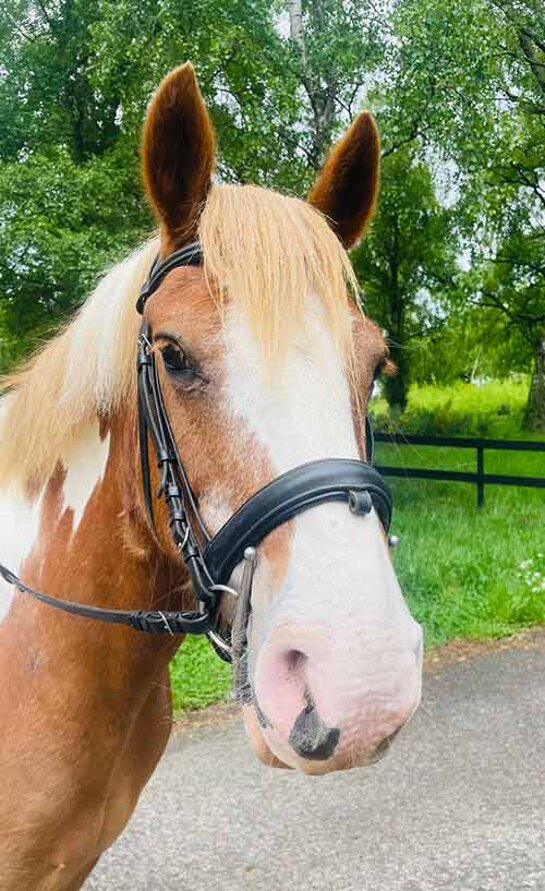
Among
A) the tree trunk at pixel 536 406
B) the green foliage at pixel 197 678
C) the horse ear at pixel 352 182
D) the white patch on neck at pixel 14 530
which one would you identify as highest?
the horse ear at pixel 352 182

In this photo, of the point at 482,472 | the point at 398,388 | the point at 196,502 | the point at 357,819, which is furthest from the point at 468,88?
the point at 196,502

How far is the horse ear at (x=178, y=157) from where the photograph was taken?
1.75 metres

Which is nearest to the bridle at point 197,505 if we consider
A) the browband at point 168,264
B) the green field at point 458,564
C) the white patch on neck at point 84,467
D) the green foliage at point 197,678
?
the browband at point 168,264

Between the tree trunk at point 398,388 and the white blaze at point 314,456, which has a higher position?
the white blaze at point 314,456

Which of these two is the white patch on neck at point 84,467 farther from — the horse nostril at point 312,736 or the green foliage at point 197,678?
the green foliage at point 197,678

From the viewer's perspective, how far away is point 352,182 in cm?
205

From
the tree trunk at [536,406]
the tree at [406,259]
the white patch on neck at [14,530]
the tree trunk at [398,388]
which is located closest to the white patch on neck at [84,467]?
the white patch on neck at [14,530]

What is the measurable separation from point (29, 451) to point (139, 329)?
0.54m

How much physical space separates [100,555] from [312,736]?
2.76 ft

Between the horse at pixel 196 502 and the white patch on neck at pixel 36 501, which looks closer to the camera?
the horse at pixel 196 502

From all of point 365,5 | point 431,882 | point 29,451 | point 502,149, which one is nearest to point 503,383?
point 502,149

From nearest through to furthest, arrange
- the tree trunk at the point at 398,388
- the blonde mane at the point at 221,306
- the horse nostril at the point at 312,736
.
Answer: the horse nostril at the point at 312,736
the blonde mane at the point at 221,306
the tree trunk at the point at 398,388

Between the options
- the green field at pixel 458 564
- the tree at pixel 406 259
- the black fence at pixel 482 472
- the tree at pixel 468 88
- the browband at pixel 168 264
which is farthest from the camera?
the tree at pixel 406 259

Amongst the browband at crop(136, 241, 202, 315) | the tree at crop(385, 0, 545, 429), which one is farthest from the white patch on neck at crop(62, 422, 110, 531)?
the tree at crop(385, 0, 545, 429)
